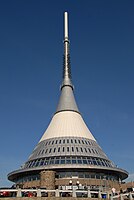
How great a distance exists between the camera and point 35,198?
27.2 meters

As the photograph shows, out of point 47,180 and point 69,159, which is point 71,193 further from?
point 69,159

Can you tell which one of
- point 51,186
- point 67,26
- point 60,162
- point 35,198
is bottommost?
point 35,198

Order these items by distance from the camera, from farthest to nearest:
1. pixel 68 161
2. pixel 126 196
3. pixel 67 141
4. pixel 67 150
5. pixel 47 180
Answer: pixel 67 141
pixel 67 150
pixel 68 161
pixel 47 180
pixel 126 196

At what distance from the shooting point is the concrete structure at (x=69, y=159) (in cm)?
5494

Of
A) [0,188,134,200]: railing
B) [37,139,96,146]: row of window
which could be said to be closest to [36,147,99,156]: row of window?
[37,139,96,146]: row of window

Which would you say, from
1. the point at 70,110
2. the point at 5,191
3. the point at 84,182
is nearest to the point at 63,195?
the point at 5,191

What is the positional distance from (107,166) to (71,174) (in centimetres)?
769

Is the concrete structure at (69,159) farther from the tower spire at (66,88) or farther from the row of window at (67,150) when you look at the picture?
the tower spire at (66,88)

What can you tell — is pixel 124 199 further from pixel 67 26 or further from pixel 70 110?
pixel 67 26

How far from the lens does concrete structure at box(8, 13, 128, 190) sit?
54938 millimetres

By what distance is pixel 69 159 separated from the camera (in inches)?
2238

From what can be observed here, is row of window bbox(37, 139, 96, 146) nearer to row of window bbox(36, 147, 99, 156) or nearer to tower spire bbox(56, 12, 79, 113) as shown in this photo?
row of window bbox(36, 147, 99, 156)

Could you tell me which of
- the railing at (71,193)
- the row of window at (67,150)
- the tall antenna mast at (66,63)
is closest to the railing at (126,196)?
the railing at (71,193)

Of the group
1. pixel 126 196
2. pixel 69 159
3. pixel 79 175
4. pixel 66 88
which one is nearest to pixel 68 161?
pixel 69 159
